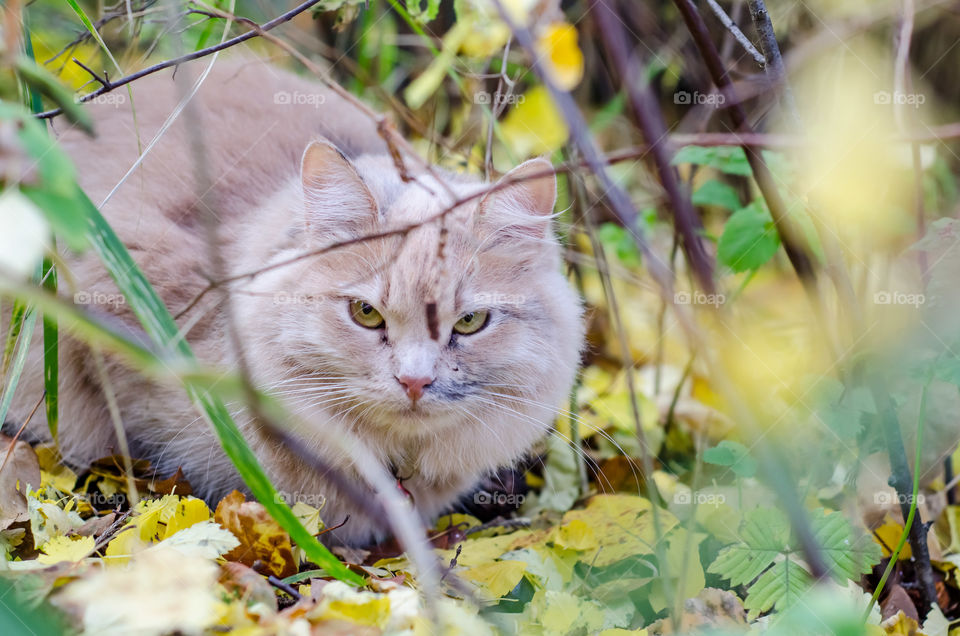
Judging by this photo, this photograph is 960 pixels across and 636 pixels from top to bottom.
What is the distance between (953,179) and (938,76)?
65 cm

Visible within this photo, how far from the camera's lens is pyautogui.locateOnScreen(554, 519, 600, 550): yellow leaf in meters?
1.92

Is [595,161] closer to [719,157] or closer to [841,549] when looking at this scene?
[841,549]

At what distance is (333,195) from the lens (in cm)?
189

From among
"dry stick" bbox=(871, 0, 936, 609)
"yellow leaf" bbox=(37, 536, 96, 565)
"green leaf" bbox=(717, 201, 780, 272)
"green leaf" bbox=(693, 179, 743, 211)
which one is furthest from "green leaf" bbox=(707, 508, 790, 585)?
"yellow leaf" bbox=(37, 536, 96, 565)

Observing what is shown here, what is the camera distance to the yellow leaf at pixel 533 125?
3293 millimetres

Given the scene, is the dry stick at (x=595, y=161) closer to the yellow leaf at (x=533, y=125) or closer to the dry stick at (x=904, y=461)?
the dry stick at (x=904, y=461)

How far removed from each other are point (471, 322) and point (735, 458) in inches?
26.5

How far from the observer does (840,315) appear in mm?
2104

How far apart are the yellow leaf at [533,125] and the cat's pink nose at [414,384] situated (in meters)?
1.75

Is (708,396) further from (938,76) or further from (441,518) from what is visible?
(938,76)

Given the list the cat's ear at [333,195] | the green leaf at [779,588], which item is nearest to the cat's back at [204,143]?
the cat's ear at [333,195]

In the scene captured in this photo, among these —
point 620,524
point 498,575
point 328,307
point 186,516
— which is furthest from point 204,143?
point 620,524

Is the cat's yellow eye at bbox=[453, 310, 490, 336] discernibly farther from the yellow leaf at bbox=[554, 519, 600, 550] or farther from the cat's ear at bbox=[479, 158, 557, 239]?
the yellow leaf at bbox=[554, 519, 600, 550]

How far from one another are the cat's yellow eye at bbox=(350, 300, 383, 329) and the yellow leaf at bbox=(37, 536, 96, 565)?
0.72 meters
